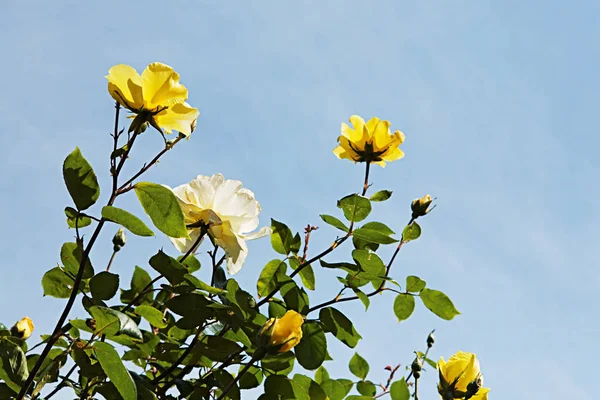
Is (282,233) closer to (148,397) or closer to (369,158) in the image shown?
(148,397)

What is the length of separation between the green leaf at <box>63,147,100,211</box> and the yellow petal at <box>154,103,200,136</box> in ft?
0.87

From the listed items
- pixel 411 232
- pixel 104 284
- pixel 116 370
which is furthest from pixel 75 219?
pixel 411 232

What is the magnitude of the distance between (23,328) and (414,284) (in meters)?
1.46

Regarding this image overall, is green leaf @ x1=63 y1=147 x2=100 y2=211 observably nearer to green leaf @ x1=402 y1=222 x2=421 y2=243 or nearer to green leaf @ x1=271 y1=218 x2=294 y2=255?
green leaf @ x1=271 y1=218 x2=294 y2=255

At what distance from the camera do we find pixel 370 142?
222cm

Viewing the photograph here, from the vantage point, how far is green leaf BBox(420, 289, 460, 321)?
1748mm

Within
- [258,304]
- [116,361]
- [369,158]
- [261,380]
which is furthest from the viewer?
[369,158]

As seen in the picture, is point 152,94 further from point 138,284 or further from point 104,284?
point 138,284

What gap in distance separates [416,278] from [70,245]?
3.07 ft

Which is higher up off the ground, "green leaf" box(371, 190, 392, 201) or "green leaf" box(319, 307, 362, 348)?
"green leaf" box(371, 190, 392, 201)

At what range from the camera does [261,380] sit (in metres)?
1.74

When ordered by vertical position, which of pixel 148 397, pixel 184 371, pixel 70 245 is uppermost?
pixel 70 245

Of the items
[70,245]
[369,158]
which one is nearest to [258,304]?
[70,245]

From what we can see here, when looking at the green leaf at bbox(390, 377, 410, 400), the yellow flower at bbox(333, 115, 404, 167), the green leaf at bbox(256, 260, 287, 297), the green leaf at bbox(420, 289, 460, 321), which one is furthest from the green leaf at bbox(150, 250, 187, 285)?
the yellow flower at bbox(333, 115, 404, 167)
